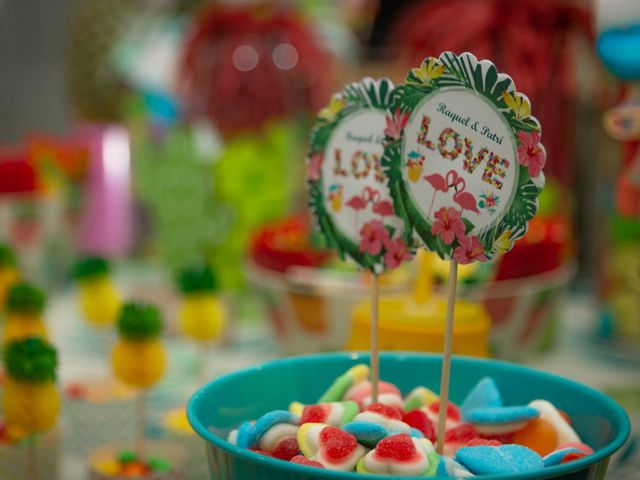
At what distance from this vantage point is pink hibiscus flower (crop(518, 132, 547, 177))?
1.55ft

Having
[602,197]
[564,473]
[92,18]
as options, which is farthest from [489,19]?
[92,18]

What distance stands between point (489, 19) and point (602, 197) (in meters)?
0.31

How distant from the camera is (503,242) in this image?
0.50 m

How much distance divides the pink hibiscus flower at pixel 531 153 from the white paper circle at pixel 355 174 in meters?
0.12

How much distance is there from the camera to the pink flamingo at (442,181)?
516mm

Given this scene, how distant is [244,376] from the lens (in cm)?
59

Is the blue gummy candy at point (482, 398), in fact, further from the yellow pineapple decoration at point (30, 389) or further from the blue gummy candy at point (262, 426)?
the yellow pineapple decoration at point (30, 389)

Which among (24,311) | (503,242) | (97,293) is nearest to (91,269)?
(97,293)

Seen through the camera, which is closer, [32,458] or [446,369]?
[446,369]

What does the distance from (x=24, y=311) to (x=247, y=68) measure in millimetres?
586

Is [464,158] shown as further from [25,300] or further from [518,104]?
[25,300]

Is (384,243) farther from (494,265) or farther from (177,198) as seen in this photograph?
(177,198)

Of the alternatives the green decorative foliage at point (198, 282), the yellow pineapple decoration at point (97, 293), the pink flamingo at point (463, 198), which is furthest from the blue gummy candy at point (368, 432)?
the yellow pineapple decoration at point (97, 293)

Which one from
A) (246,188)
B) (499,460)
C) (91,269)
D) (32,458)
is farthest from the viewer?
(246,188)
